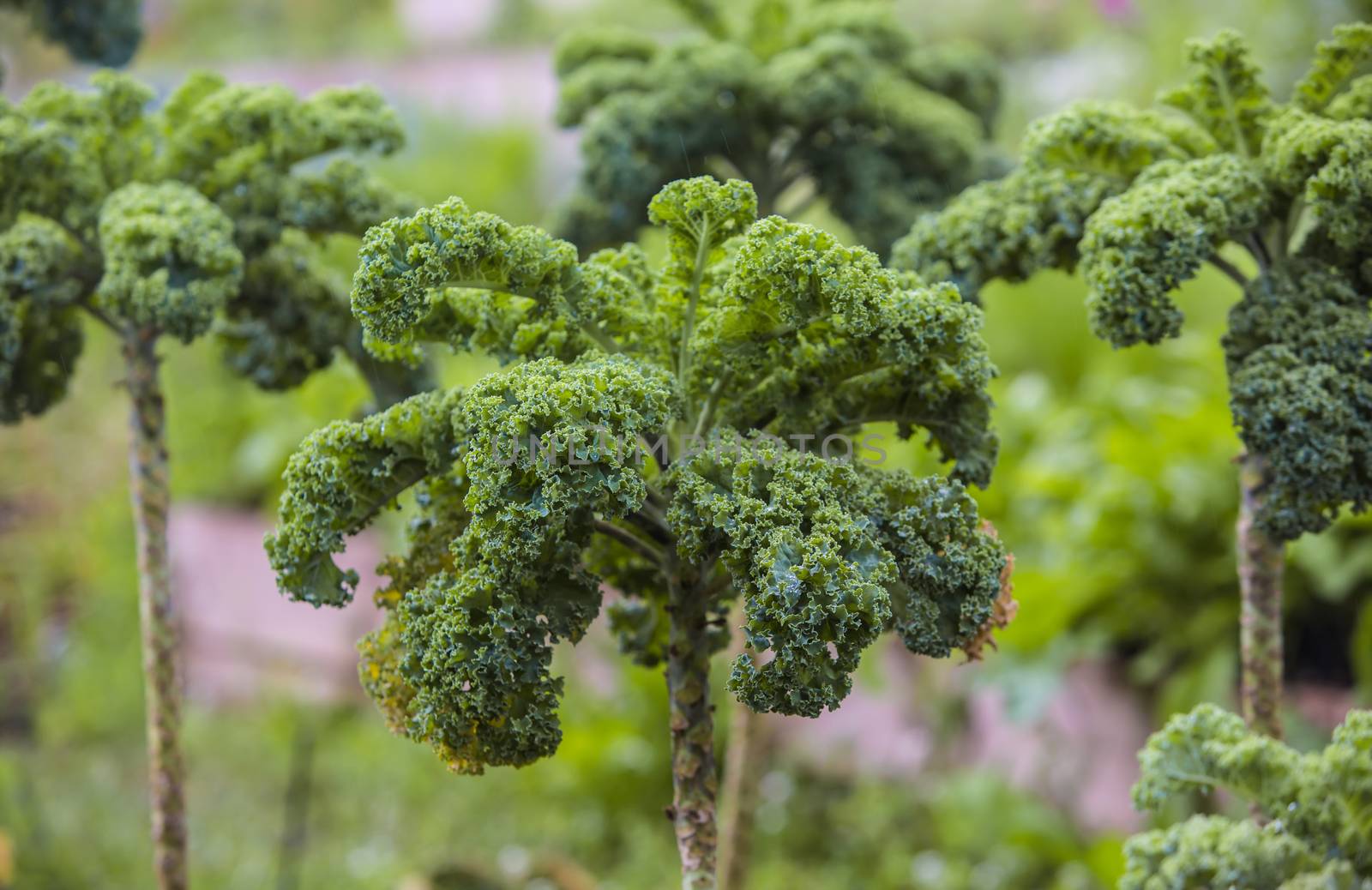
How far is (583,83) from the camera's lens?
2.76 m

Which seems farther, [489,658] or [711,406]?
[711,406]

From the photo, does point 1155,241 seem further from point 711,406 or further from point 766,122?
point 766,122

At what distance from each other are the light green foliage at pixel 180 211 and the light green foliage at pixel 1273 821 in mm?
1600

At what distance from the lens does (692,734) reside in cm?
179

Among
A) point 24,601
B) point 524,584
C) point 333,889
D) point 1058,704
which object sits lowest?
point 524,584

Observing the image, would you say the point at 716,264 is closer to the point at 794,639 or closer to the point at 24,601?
the point at 794,639

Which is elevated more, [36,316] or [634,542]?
[36,316]

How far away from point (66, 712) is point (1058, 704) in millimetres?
3763

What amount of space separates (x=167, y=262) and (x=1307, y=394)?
5.76ft

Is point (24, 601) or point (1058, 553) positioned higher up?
point (24, 601)

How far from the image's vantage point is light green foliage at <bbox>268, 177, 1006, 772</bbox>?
4.96 feet

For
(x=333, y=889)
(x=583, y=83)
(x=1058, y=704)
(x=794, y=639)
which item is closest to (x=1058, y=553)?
(x=1058, y=704)

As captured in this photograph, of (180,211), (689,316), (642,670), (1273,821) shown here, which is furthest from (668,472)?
(642,670)

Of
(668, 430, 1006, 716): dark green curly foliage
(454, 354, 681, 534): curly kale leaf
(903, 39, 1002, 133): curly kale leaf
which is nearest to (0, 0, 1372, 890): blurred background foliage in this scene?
(903, 39, 1002, 133): curly kale leaf
